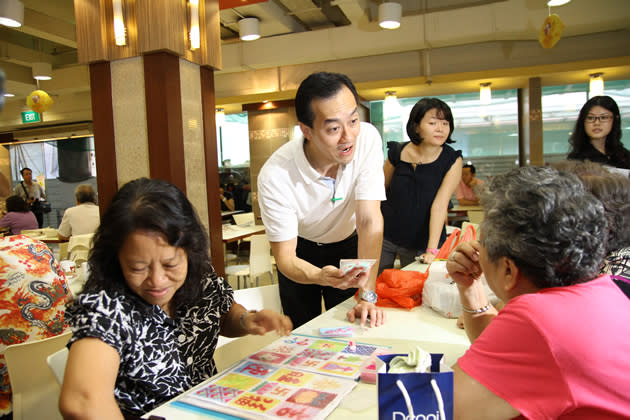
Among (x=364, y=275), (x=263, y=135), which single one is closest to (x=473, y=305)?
(x=364, y=275)

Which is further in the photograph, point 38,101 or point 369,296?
point 38,101

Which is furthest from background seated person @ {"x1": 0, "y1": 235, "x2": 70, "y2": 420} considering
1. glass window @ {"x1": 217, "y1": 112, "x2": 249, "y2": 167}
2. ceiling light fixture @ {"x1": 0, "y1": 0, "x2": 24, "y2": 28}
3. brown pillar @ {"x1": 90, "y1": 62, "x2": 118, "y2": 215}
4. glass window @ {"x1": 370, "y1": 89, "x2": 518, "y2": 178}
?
glass window @ {"x1": 217, "y1": 112, "x2": 249, "y2": 167}

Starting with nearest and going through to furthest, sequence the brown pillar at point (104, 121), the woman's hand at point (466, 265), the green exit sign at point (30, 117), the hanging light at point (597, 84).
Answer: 1. the woman's hand at point (466, 265)
2. the brown pillar at point (104, 121)
3. the hanging light at point (597, 84)
4. the green exit sign at point (30, 117)

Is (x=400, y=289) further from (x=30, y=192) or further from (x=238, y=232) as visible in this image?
(x=30, y=192)

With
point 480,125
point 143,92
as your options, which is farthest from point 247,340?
point 480,125

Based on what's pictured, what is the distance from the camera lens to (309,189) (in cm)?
229

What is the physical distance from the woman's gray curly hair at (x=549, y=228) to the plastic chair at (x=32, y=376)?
185 cm

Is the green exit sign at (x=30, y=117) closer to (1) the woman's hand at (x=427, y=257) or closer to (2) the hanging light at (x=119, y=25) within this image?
(2) the hanging light at (x=119, y=25)

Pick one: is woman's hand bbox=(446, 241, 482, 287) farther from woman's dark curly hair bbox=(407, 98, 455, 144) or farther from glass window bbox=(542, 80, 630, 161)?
glass window bbox=(542, 80, 630, 161)

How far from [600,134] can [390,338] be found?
96.8 inches

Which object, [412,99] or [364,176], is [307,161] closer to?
[364,176]

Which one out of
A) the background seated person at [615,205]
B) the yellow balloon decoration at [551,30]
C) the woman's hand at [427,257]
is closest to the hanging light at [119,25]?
the woman's hand at [427,257]

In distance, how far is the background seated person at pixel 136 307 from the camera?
3.99 feet

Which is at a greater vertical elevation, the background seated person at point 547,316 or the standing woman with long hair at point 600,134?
the standing woman with long hair at point 600,134
